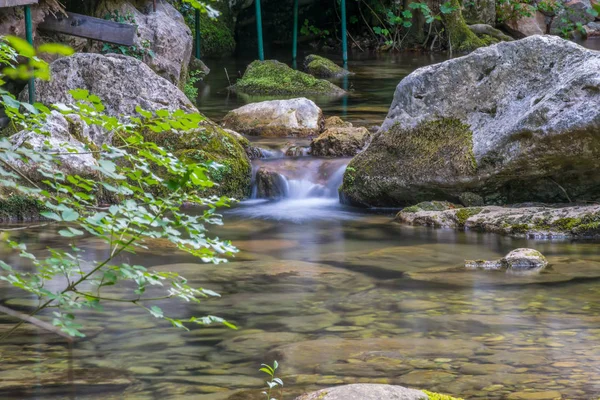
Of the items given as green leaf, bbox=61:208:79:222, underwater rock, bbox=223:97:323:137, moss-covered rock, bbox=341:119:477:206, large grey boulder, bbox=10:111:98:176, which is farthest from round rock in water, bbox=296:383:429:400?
underwater rock, bbox=223:97:323:137

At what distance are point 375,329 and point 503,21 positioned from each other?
77.1 feet

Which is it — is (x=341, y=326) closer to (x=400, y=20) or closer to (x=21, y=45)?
(x=21, y=45)

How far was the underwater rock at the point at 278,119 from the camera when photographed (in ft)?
40.0

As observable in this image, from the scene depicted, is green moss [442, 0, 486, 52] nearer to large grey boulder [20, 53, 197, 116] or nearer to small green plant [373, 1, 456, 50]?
small green plant [373, 1, 456, 50]

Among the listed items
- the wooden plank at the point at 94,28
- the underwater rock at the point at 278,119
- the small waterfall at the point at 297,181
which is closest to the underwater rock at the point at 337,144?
the small waterfall at the point at 297,181

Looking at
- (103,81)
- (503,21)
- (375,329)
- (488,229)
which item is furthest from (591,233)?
(503,21)

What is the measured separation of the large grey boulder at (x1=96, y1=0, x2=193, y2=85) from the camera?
1405 cm

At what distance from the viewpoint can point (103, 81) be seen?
10180 mm

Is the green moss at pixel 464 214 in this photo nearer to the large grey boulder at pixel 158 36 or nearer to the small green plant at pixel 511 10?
the large grey boulder at pixel 158 36

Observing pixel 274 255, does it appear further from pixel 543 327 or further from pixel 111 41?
pixel 111 41

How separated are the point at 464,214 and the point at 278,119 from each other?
4.74 meters

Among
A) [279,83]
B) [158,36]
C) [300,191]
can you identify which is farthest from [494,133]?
[279,83]

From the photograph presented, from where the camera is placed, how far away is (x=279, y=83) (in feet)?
56.6

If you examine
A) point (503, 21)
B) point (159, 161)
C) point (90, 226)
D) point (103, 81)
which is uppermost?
point (503, 21)
